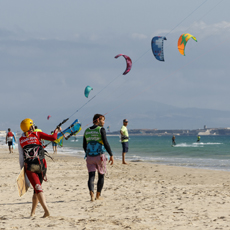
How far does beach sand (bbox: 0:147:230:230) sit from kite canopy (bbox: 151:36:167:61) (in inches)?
272

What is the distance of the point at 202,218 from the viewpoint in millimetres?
5715

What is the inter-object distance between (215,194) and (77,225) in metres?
3.46

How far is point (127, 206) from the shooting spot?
678 centimetres

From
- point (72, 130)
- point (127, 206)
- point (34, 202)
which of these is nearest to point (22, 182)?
point (34, 202)

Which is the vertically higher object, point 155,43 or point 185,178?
point 155,43

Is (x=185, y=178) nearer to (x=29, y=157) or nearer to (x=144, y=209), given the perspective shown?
(x=144, y=209)

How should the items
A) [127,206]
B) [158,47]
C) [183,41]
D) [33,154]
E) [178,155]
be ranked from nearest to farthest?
[33,154] → [127,206] → [183,41] → [158,47] → [178,155]

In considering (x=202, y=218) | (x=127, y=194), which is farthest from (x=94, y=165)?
(x=202, y=218)

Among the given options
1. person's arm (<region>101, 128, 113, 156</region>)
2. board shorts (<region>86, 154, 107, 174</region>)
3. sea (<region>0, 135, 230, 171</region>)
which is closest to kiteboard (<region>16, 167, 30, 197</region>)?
board shorts (<region>86, 154, 107, 174</region>)

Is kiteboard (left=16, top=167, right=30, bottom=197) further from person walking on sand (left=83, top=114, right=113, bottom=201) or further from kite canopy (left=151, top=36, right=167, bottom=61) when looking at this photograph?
kite canopy (left=151, top=36, right=167, bottom=61)

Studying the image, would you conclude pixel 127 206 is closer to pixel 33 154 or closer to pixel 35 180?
pixel 35 180

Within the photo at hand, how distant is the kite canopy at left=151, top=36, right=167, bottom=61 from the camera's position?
15765mm

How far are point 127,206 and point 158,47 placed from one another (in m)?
10.2

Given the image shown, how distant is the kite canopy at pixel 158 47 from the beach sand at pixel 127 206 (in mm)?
6919
